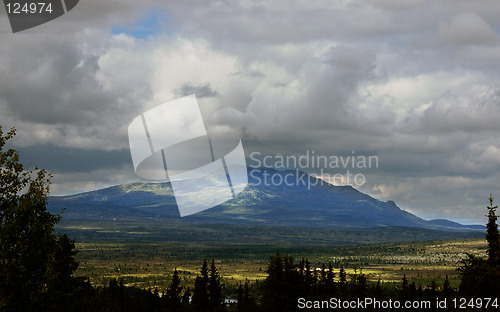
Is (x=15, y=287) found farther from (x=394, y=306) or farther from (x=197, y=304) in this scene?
(x=394, y=306)

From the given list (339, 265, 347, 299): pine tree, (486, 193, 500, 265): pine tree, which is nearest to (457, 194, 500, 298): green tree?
(486, 193, 500, 265): pine tree

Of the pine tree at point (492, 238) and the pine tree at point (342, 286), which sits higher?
the pine tree at point (492, 238)

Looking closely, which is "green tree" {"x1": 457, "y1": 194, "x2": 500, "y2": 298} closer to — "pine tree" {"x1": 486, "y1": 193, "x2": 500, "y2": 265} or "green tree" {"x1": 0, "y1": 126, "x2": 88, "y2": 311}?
"pine tree" {"x1": 486, "y1": 193, "x2": 500, "y2": 265}

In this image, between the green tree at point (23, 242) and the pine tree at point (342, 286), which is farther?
the pine tree at point (342, 286)

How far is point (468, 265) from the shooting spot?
30141mm

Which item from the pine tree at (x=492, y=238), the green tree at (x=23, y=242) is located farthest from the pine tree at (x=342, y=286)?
the green tree at (x=23, y=242)

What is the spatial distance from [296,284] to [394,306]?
4691 cm

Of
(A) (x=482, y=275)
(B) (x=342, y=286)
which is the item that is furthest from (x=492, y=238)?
(B) (x=342, y=286)

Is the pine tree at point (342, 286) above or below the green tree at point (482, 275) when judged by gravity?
below

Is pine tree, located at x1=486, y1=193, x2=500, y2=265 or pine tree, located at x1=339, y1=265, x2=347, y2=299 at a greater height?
pine tree, located at x1=486, y1=193, x2=500, y2=265

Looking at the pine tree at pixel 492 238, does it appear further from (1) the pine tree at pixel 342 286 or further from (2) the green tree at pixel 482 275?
(1) the pine tree at pixel 342 286

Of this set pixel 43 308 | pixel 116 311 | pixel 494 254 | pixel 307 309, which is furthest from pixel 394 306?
pixel 43 308

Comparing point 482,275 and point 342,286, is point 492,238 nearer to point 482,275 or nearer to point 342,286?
point 482,275

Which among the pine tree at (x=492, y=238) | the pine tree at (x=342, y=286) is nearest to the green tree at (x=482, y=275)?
the pine tree at (x=492, y=238)
